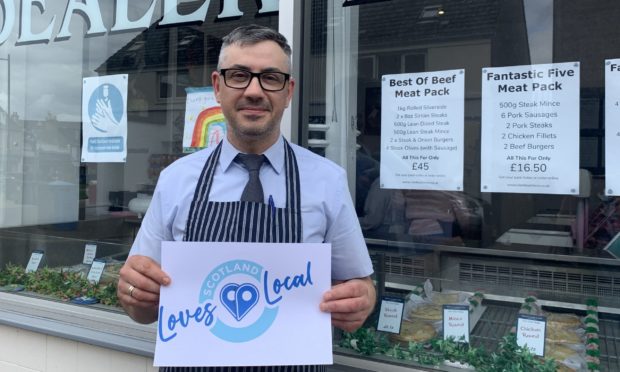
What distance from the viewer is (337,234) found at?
1.64 m

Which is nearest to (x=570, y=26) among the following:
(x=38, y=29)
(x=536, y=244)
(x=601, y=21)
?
(x=601, y=21)

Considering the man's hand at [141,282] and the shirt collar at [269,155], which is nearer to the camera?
the man's hand at [141,282]

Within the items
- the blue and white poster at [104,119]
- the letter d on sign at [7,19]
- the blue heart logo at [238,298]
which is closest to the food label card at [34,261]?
the blue and white poster at [104,119]

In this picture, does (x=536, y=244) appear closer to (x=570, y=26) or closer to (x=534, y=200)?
(x=534, y=200)

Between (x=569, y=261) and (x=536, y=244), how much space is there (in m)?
0.16

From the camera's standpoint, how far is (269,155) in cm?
166

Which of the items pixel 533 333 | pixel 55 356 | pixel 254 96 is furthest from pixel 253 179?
pixel 55 356

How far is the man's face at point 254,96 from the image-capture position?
5.01 ft

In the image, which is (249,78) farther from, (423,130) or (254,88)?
(423,130)

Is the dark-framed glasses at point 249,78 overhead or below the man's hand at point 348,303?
overhead

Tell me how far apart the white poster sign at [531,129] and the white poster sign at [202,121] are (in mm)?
1336

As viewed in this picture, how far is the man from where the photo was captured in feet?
4.97

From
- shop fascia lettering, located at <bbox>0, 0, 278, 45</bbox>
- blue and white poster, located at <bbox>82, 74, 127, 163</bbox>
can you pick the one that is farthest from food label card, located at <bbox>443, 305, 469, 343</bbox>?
blue and white poster, located at <bbox>82, 74, 127, 163</bbox>

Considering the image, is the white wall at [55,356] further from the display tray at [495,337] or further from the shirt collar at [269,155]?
the shirt collar at [269,155]
